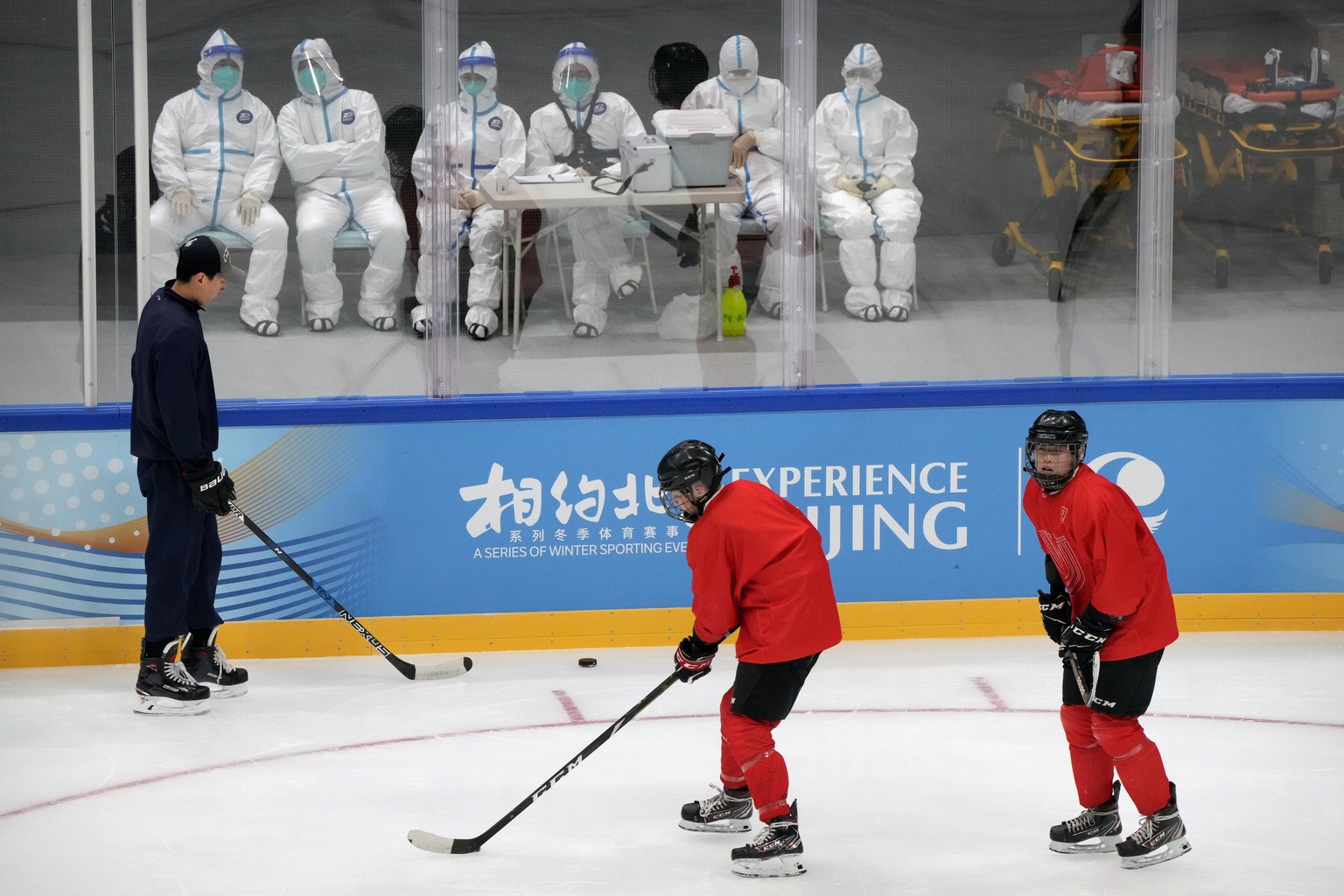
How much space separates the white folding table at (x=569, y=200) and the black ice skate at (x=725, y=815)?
95.1 inches

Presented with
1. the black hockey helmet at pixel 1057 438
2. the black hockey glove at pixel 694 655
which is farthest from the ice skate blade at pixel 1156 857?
the black hockey glove at pixel 694 655

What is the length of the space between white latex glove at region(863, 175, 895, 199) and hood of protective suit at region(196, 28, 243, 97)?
7.89 ft

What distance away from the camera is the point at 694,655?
3988mm

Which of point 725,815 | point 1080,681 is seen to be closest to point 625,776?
point 725,815

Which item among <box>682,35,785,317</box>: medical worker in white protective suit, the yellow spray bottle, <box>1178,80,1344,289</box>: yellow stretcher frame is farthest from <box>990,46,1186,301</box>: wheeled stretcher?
the yellow spray bottle

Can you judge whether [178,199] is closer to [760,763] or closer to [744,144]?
[744,144]

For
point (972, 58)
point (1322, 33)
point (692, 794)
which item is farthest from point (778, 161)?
point (692, 794)

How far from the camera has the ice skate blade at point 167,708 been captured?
5.46m

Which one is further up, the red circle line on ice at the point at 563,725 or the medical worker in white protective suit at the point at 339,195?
the medical worker in white protective suit at the point at 339,195

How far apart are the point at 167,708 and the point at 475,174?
7.32ft

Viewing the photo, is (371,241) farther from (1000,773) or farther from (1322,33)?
(1322,33)

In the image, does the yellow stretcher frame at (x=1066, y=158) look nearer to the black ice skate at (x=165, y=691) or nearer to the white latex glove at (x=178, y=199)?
the white latex glove at (x=178, y=199)

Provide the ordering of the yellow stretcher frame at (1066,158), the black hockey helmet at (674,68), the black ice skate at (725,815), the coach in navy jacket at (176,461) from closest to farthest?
the black ice skate at (725,815) < the coach in navy jacket at (176,461) < the black hockey helmet at (674,68) < the yellow stretcher frame at (1066,158)

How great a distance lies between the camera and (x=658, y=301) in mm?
6344
